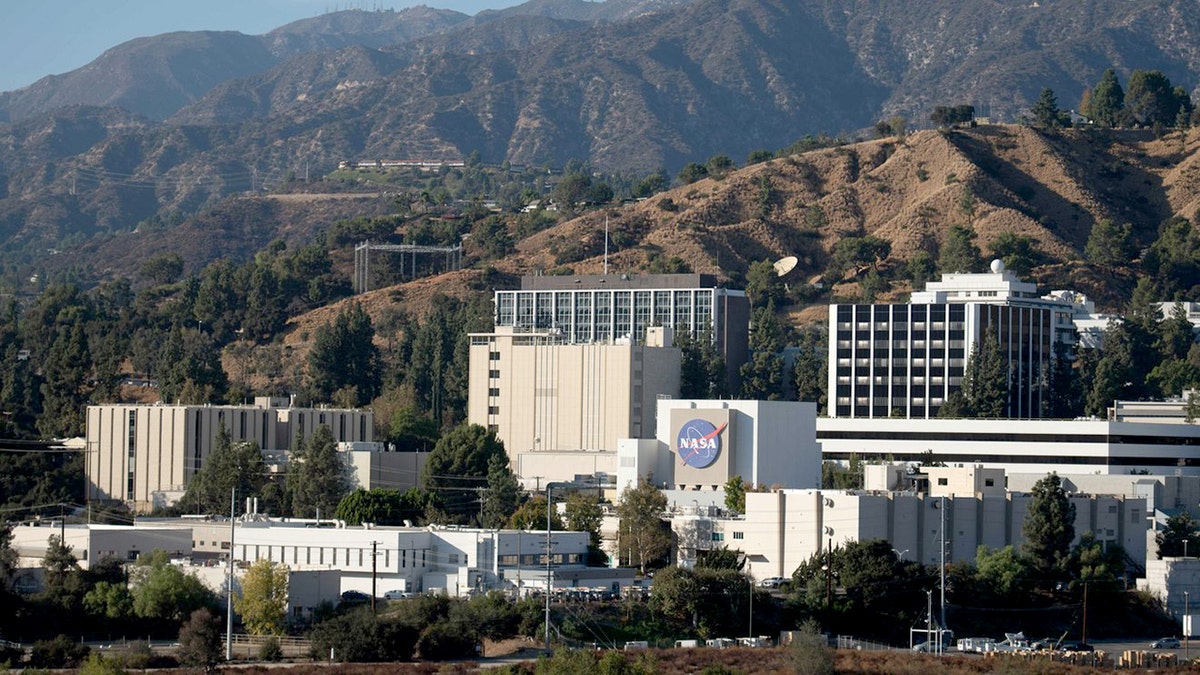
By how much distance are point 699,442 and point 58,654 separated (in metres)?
55.7

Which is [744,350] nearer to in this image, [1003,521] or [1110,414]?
[1110,414]

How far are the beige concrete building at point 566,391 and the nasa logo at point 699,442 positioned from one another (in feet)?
53.4

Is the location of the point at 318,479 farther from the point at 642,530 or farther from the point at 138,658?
the point at 138,658

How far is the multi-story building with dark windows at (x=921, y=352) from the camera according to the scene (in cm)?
17800

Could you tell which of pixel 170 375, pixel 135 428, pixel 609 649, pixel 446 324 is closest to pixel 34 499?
pixel 135 428

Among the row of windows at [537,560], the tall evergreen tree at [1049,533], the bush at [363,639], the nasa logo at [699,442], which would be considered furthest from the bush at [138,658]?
the nasa logo at [699,442]

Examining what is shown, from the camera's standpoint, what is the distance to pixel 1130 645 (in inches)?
4343

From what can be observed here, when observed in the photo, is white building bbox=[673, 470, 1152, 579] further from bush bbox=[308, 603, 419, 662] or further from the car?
bush bbox=[308, 603, 419, 662]

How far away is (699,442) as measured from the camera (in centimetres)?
14088

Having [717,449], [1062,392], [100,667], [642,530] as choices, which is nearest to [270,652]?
[100,667]

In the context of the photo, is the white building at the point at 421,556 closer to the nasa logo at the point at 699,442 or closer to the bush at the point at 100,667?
the nasa logo at the point at 699,442

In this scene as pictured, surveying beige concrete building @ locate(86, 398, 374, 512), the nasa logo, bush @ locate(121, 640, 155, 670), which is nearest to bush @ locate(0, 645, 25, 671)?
bush @ locate(121, 640, 155, 670)

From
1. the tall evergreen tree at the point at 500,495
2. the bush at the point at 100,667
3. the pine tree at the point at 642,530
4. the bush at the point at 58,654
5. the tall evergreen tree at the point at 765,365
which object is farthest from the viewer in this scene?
the tall evergreen tree at the point at 765,365

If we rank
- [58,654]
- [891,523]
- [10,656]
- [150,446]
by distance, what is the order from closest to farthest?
[58,654] < [10,656] < [891,523] < [150,446]
